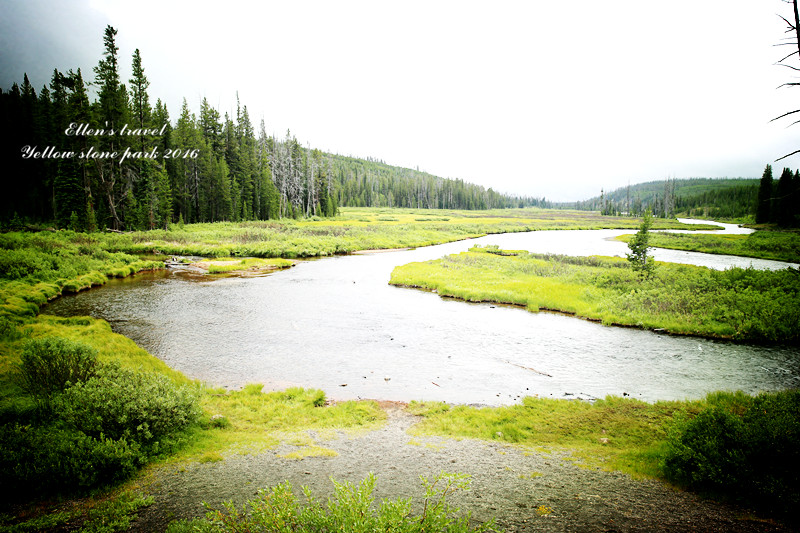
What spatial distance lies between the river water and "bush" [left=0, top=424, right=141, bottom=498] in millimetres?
6376

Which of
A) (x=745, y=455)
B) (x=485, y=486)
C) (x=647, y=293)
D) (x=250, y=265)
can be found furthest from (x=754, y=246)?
(x=250, y=265)

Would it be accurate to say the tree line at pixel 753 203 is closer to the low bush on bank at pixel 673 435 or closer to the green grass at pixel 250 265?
the low bush on bank at pixel 673 435

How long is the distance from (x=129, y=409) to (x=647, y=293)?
28.2 m

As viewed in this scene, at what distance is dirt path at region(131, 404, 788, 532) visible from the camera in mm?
5680

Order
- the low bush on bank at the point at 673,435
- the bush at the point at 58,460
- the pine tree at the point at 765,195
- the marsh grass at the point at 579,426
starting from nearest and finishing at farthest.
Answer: the bush at the point at 58,460, the low bush on bank at the point at 673,435, the marsh grass at the point at 579,426, the pine tree at the point at 765,195

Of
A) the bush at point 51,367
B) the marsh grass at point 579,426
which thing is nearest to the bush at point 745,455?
the marsh grass at point 579,426

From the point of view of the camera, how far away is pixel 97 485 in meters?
6.56

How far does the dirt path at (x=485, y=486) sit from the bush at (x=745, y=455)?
50cm

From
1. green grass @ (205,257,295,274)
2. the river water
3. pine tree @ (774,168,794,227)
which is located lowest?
the river water

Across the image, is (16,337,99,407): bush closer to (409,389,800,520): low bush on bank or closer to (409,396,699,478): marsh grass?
(409,396,699,478): marsh grass

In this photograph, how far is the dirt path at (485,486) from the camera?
5680mm

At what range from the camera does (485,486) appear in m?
6.95

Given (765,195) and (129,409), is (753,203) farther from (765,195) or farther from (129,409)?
(129,409)

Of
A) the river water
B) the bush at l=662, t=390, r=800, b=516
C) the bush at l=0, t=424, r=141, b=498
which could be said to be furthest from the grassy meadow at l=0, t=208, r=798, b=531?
the river water
